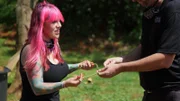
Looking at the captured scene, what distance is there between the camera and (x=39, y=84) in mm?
3064

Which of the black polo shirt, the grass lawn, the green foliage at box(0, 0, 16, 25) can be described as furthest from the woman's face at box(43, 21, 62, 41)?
the green foliage at box(0, 0, 16, 25)

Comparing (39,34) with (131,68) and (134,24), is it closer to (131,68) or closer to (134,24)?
(131,68)

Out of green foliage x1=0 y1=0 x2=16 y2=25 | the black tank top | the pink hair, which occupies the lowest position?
green foliage x1=0 y1=0 x2=16 y2=25

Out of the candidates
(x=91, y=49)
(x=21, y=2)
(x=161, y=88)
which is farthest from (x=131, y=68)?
(x=91, y=49)

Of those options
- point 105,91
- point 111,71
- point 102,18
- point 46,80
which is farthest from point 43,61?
point 102,18

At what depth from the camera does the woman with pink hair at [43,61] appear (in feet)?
10.1

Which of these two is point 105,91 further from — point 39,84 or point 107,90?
point 39,84

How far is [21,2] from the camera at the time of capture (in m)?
6.95

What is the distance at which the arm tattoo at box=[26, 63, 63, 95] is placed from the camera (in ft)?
10.0

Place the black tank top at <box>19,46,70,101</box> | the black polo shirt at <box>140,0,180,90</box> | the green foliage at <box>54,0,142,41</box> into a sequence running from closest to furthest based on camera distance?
the black polo shirt at <box>140,0,180,90</box> → the black tank top at <box>19,46,70,101</box> → the green foliage at <box>54,0,142,41</box>

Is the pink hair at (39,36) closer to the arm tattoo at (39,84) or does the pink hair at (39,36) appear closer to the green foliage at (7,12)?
the arm tattoo at (39,84)

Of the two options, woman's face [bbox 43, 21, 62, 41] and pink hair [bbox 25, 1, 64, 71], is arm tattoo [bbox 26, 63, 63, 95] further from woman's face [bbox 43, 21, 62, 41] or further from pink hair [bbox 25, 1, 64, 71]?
woman's face [bbox 43, 21, 62, 41]

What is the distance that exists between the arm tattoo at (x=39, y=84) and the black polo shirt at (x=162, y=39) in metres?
0.69

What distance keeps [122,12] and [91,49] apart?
1.75 m
